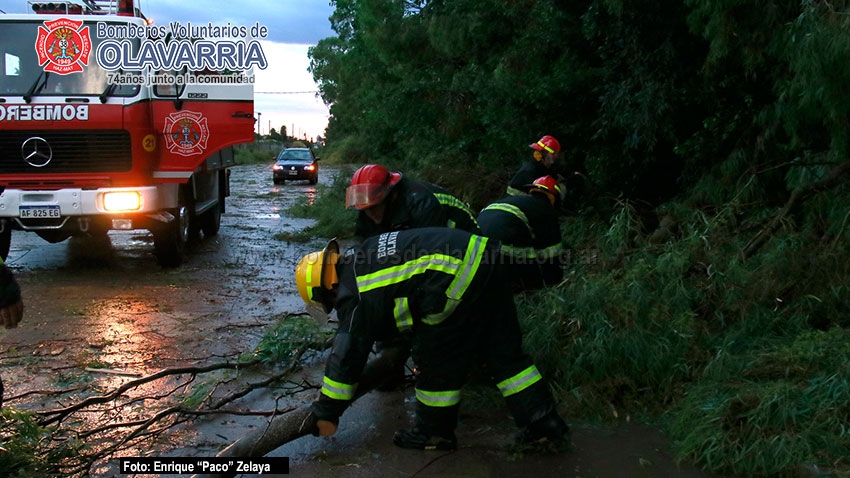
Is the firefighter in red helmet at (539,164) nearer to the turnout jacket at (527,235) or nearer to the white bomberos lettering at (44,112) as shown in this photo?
the turnout jacket at (527,235)

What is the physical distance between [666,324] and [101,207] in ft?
19.2

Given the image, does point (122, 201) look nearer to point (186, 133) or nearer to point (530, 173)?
point (186, 133)

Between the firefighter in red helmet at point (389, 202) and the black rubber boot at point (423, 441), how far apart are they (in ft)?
3.94

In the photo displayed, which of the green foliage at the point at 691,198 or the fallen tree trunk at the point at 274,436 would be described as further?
the green foliage at the point at 691,198

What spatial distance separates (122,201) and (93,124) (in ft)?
2.79

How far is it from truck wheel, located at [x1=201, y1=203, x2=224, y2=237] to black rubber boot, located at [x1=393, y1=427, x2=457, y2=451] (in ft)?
27.5

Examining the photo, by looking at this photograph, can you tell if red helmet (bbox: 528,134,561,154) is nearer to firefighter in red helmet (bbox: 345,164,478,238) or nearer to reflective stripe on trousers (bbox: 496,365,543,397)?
firefighter in red helmet (bbox: 345,164,478,238)

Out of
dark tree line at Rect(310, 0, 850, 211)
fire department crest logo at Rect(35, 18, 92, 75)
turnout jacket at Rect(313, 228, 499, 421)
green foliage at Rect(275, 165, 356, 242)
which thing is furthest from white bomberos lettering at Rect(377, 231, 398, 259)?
green foliage at Rect(275, 165, 356, 242)

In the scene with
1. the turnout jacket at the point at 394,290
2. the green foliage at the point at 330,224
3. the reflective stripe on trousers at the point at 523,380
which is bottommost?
the green foliage at the point at 330,224

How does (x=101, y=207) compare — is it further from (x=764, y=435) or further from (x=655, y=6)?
(x=764, y=435)

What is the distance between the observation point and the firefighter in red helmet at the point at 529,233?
17.5 feet

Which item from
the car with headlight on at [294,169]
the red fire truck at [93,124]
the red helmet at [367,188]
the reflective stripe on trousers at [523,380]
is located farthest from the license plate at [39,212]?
the car with headlight on at [294,169]

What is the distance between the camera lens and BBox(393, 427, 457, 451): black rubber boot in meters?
3.91

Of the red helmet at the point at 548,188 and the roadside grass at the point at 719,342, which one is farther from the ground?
the red helmet at the point at 548,188
